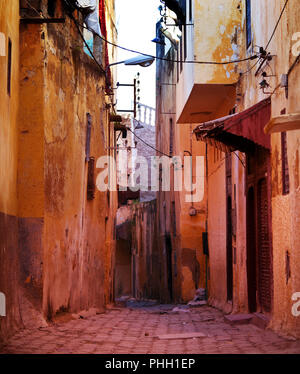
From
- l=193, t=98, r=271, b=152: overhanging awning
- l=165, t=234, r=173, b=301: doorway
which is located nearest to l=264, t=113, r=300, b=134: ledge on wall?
l=193, t=98, r=271, b=152: overhanging awning

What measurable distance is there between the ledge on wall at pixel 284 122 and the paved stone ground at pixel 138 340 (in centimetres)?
260

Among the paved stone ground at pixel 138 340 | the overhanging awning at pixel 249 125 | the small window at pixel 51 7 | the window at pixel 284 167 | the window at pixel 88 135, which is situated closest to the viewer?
the paved stone ground at pixel 138 340

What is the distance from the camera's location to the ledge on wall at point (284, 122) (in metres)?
7.36

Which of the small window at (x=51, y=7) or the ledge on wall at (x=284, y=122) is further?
the small window at (x=51, y=7)

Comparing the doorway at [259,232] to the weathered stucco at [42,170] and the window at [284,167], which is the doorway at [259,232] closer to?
the window at [284,167]

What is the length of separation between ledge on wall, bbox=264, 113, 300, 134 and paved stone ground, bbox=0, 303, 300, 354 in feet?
8.53

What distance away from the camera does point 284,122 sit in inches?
292

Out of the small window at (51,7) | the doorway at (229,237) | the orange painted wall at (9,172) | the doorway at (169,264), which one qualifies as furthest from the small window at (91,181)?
the doorway at (169,264)

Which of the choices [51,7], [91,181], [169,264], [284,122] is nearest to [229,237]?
[91,181]

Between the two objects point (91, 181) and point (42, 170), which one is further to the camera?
point (91, 181)

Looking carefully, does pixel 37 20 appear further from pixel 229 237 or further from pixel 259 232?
pixel 229 237

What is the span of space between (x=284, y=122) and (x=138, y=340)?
12.2 ft

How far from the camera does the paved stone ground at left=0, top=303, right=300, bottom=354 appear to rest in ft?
24.7
